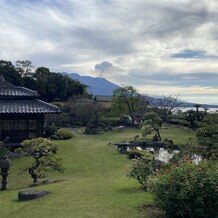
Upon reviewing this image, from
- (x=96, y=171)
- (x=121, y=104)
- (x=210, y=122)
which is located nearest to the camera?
(x=96, y=171)

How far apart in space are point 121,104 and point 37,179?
120 feet

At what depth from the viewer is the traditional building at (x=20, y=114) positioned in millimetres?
30891

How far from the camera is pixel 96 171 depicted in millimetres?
22875

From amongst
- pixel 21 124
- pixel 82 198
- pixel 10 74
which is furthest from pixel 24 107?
pixel 10 74

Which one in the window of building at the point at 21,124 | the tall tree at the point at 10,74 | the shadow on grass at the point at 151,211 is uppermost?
the tall tree at the point at 10,74

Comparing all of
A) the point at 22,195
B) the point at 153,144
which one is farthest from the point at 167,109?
the point at 22,195

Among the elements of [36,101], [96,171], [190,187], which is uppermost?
[36,101]

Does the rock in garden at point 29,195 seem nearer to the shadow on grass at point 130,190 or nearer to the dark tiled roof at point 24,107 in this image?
the shadow on grass at point 130,190

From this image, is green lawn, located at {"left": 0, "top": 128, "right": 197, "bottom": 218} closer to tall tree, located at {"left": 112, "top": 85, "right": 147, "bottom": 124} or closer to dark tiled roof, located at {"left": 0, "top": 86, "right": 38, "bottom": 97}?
dark tiled roof, located at {"left": 0, "top": 86, "right": 38, "bottom": 97}

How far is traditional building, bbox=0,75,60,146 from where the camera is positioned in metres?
30.9

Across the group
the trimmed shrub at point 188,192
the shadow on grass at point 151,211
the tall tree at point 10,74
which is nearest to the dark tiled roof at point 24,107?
the shadow on grass at point 151,211

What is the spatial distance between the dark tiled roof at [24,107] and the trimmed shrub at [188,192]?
71.4ft

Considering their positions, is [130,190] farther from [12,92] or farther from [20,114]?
[12,92]

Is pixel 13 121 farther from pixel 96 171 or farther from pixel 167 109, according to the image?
pixel 167 109
